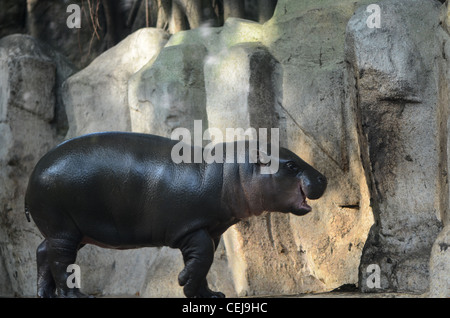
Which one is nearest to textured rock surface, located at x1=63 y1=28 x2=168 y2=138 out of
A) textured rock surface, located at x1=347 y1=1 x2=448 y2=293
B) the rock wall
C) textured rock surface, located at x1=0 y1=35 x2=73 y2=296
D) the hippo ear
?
the rock wall

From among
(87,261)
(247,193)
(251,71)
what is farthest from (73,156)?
(87,261)

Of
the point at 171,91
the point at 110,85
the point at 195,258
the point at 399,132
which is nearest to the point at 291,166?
the point at 195,258

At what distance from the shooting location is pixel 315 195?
3881mm

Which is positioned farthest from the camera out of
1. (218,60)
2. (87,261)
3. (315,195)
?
(87,261)

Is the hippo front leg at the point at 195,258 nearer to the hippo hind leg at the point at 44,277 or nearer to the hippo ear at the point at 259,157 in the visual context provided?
the hippo ear at the point at 259,157

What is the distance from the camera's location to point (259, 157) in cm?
393

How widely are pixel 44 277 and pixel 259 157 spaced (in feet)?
4.28

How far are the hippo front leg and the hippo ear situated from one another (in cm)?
44

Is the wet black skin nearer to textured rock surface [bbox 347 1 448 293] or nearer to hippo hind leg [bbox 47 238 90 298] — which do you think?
hippo hind leg [bbox 47 238 90 298]

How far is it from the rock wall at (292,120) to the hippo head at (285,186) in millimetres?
657

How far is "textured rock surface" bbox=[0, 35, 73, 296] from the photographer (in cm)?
668

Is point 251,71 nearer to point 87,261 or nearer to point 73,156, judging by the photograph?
point 73,156

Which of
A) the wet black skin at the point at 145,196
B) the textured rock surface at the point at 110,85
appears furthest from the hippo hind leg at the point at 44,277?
the textured rock surface at the point at 110,85
